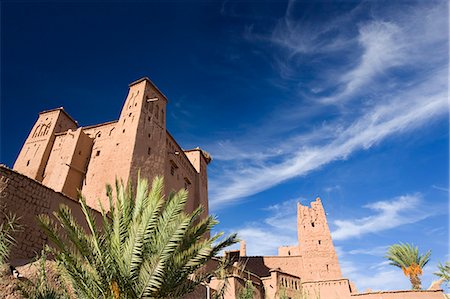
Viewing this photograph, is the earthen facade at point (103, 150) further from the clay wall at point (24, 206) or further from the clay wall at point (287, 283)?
the clay wall at point (287, 283)

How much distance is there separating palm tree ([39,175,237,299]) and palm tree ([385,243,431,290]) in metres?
22.7

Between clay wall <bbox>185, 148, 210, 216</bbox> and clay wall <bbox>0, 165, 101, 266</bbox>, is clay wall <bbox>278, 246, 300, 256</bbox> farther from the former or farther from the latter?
clay wall <bbox>0, 165, 101, 266</bbox>

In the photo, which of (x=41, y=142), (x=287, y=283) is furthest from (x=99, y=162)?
(x=287, y=283)

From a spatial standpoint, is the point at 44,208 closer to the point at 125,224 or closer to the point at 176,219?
the point at 125,224

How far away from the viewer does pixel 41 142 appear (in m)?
19.4

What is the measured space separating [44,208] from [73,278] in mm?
4306

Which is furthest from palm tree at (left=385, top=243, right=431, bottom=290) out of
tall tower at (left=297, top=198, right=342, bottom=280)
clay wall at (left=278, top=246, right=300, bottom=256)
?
clay wall at (left=278, top=246, right=300, bottom=256)

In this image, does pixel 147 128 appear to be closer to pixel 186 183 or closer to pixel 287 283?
pixel 186 183

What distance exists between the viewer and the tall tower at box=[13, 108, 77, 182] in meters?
18.2

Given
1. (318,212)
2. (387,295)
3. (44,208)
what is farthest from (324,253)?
(44,208)

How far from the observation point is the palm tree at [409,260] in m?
22.6

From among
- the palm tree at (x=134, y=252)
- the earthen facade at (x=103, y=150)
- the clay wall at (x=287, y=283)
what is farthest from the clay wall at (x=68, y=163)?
the clay wall at (x=287, y=283)

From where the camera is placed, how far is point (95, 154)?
17984 millimetres

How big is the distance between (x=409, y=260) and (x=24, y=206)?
993 inches
